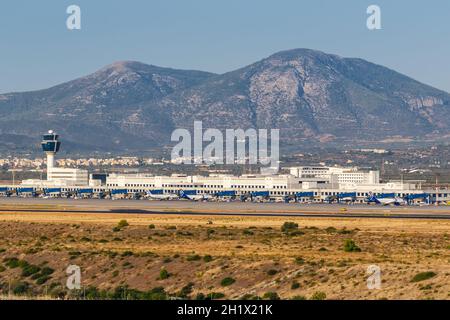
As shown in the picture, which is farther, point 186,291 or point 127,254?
point 127,254

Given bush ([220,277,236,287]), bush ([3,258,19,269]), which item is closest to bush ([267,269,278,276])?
bush ([220,277,236,287])

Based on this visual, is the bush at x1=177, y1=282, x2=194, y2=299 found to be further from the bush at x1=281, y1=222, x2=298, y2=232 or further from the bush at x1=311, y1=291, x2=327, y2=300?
the bush at x1=281, y1=222, x2=298, y2=232

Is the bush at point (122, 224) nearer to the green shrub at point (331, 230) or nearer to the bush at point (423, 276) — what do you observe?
the green shrub at point (331, 230)

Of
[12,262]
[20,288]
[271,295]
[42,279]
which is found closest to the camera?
[271,295]

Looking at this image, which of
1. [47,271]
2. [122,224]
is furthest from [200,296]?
[122,224]

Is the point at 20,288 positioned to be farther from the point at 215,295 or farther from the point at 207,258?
the point at 207,258

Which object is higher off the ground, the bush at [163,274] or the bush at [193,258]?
the bush at [193,258]

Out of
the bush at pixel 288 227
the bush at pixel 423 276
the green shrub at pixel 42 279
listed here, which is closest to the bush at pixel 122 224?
the bush at pixel 288 227
